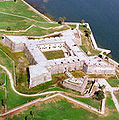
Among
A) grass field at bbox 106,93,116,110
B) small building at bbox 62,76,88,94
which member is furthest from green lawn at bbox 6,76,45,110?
grass field at bbox 106,93,116,110

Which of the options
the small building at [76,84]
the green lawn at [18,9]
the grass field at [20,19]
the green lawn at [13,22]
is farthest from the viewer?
the green lawn at [18,9]

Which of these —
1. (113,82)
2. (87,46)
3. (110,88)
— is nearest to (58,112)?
(110,88)

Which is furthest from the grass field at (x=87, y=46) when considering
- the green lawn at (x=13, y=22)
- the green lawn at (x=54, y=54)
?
the green lawn at (x=13, y=22)

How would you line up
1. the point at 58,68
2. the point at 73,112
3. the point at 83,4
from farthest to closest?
1. the point at 83,4
2. the point at 58,68
3. the point at 73,112

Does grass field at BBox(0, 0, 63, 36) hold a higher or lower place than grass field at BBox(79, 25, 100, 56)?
higher

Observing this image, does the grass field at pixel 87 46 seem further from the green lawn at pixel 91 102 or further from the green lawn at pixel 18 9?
the green lawn at pixel 91 102

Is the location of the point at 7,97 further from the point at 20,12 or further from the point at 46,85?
the point at 20,12

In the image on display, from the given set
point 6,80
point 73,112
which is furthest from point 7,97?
point 73,112

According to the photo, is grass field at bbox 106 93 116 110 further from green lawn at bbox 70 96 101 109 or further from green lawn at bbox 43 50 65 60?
green lawn at bbox 43 50 65 60
